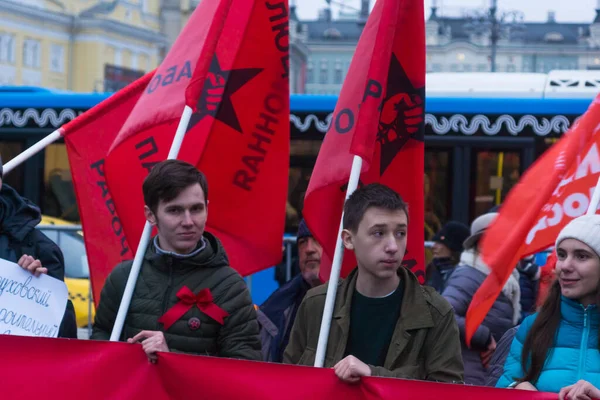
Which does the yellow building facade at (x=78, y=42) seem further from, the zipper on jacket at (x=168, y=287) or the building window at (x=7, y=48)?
the zipper on jacket at (x=168, y=287)

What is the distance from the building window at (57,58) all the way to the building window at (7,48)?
3.86 metres

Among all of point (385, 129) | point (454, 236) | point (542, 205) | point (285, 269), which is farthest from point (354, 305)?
point (285, 269)

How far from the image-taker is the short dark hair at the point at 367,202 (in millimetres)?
4094

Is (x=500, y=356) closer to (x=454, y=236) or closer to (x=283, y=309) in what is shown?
(x=283, y=309)

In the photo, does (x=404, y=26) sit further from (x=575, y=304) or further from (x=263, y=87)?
(x=575, y=304)

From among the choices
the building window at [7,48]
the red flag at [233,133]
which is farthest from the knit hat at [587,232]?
the building window at [7,48]

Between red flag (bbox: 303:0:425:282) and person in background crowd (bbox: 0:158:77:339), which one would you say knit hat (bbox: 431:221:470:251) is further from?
person in background crowd (bbox: 0:158:77:339)

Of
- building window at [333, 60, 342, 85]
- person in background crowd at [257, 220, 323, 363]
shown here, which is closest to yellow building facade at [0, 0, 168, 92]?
building window at [333, 60, 342, 85]

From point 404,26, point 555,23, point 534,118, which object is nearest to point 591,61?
point 555,23

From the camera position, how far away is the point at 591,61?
12125 cm

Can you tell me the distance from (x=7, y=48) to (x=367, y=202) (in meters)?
53.6

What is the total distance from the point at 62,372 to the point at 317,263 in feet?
7.32

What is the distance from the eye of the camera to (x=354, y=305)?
4.07 meters

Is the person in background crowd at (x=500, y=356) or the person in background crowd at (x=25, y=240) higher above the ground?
the person in background crowd at (x=25, y=240)
